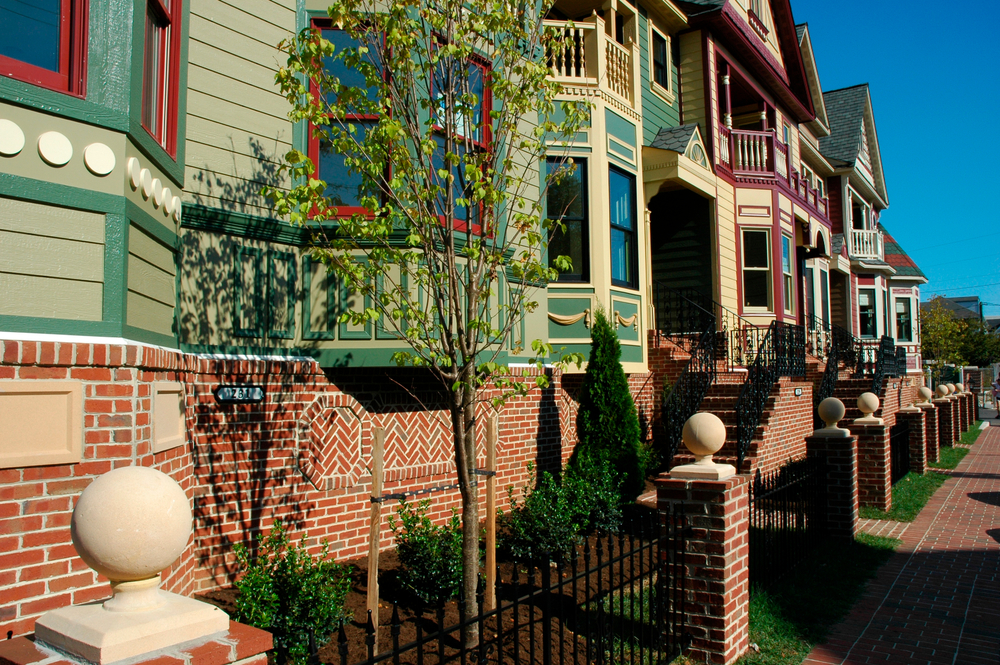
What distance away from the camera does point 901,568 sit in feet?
24.6

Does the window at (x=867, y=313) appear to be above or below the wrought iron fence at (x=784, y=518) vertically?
above

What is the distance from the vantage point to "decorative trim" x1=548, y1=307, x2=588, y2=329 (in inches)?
398

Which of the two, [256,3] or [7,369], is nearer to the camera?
[7,369]

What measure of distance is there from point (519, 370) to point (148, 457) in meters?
5.04

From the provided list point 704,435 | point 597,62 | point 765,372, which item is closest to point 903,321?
point 765,372

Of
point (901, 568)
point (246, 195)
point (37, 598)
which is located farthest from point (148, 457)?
point (901, 568)

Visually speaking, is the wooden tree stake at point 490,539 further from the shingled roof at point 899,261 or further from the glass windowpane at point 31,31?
the shingled roof at point 899,261

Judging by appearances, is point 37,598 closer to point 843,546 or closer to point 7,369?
point 7,369

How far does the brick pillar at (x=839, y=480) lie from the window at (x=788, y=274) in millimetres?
9205

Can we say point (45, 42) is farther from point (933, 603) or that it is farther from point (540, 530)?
point (933, 603)

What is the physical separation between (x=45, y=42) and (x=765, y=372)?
34.1 feet

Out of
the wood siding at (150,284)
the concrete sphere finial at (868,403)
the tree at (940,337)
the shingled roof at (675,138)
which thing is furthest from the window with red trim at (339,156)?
the tree at (940,337)

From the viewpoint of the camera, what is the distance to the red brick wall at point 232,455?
3.80m

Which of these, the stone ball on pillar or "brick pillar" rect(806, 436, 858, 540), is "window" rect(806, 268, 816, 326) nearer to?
"brick pillar" rect(806, 436, 858, 540)
